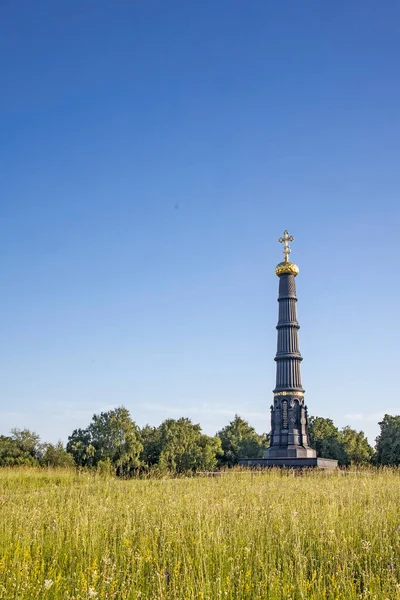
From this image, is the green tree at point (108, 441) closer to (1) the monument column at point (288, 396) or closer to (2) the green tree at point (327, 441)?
(1) the monument column at point (288, 396)

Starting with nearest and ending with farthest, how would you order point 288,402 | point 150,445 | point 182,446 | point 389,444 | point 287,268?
1. point 288,402
2. point 287,268
3. point 182,446
4. point 150,445
5. point 389,444

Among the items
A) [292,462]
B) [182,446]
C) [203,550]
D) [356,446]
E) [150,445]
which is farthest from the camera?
[356,446]

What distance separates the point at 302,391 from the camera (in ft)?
115

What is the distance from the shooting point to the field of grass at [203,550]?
5016 millimetres

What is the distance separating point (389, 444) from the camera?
4919cm

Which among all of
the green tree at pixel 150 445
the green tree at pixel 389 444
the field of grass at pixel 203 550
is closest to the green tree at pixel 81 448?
the green tree at pixel 150 445

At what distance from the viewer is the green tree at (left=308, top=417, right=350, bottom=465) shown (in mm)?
51719

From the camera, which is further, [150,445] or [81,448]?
[150,445]

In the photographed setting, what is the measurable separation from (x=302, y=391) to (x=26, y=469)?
20.5 metres

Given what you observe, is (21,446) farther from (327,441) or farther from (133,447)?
(327,441)

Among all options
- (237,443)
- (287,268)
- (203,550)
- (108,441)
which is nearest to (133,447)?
(108,441)

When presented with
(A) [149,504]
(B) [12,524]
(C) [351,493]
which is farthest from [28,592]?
(C) [351,493]

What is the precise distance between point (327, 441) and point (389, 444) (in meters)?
5.98

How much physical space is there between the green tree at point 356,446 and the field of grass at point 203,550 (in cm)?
4830
